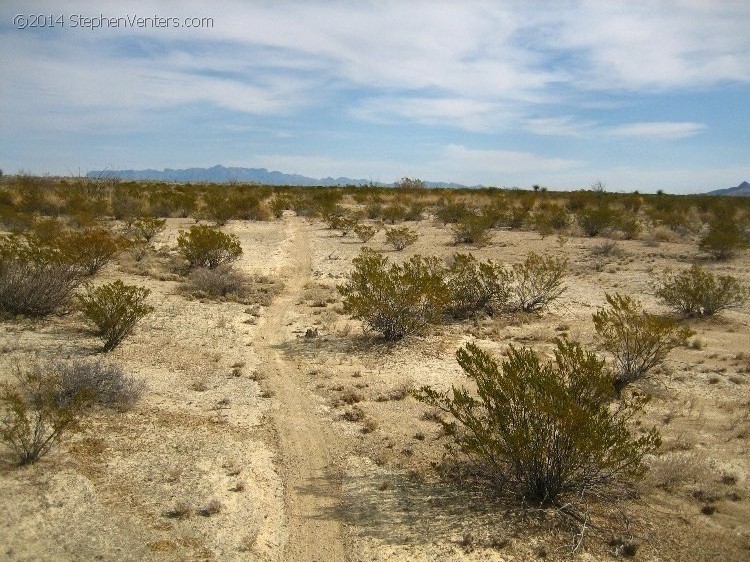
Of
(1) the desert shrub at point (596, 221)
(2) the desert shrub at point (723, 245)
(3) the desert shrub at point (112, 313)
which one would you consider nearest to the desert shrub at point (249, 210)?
(1) the desert shrub at point (596, 221)

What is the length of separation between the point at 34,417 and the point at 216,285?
302 inches

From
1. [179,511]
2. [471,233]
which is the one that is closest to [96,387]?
[179,511]

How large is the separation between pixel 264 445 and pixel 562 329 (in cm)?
757

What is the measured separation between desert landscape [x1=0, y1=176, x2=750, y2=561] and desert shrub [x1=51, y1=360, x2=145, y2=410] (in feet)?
0.33

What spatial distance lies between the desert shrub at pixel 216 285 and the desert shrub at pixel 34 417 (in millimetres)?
5951

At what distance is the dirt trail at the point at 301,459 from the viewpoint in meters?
4.95

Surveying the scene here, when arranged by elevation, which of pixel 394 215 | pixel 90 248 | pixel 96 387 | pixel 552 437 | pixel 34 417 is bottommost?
pixel 34 417

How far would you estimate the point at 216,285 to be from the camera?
14.0 meters

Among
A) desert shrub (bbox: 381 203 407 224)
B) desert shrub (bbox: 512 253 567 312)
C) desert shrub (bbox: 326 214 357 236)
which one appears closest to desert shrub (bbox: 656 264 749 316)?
desert shrub (bbox: 512 253 567 312)

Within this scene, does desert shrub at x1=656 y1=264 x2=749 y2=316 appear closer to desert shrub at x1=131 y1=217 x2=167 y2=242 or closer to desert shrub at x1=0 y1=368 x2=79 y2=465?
desert shrub at x1=0 y1=368 x2=79 y2=465

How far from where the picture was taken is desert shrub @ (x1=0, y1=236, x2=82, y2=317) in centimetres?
1068

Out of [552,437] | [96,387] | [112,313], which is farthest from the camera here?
[112,313]

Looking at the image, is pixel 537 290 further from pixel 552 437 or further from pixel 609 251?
pixel 609 251

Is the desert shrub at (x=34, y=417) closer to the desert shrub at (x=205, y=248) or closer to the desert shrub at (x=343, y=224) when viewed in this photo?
the desert shrub at (x=205, y=248)
